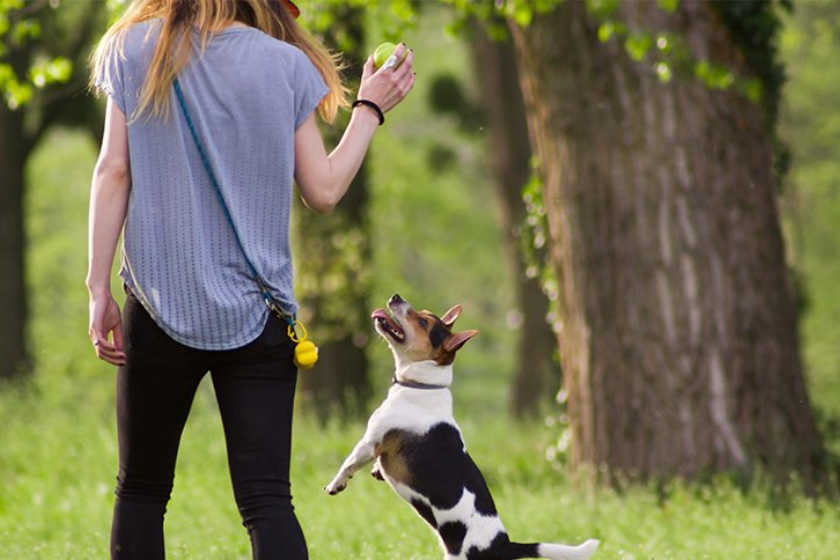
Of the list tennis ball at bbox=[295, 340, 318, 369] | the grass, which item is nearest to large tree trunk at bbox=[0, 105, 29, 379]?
the grass

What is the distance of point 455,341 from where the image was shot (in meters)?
4.52

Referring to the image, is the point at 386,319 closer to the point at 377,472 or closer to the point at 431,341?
the point at 431,341

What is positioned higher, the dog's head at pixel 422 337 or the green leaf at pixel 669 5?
the green leaf at pixel 669 5

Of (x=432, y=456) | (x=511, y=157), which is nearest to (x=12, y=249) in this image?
(x=511, y=157)

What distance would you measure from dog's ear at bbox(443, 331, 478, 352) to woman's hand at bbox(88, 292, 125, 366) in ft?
4.25

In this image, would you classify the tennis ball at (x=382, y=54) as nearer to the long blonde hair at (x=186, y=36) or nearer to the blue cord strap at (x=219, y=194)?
the long blonde hair at (x=186, y=36)

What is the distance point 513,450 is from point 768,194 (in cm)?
377

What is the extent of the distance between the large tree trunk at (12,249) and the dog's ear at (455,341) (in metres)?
12.2

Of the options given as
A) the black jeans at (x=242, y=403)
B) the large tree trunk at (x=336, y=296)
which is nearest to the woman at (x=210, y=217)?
the black jeans at (x=242, y=403)

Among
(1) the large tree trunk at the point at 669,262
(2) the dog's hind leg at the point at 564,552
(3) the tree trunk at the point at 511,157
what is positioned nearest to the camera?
(2) the dog's hind leg at the point at 564,552

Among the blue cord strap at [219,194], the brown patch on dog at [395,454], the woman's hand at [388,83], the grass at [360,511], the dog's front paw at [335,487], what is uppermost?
the woman's hand at [388,83]

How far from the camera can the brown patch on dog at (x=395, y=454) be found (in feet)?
14.3

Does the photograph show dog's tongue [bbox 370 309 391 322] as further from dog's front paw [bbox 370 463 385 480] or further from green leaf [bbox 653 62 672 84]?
green leaf [bbox 653 62 672 84]

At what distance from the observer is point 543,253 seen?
8.68m
